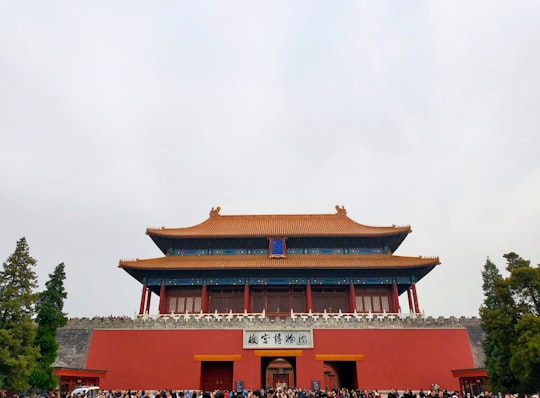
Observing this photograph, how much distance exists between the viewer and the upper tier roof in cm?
3041

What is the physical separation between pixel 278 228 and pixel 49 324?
53.6 feet

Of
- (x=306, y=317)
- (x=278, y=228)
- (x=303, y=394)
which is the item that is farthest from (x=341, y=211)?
(x=303, y=394)

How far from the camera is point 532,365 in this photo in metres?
14.1

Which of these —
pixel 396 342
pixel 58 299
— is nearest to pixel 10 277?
pixel 58 299

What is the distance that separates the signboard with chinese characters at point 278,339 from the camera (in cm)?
2372

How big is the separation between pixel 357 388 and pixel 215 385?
7.87m

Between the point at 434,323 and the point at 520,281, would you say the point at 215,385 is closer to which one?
the point at 434,323

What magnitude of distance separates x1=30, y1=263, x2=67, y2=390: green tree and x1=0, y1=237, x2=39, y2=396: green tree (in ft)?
4.19

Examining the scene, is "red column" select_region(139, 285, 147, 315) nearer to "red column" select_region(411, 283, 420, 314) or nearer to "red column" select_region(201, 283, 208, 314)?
"red column" select_region(201, 283, 208, 314)

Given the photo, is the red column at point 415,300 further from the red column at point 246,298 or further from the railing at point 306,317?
the red column at point 246,298

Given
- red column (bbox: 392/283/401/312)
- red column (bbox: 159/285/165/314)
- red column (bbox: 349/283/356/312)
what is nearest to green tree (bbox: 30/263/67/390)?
red column (bbox: 159/285/165/314)

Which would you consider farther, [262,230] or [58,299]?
[262,230]

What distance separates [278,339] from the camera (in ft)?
78.1

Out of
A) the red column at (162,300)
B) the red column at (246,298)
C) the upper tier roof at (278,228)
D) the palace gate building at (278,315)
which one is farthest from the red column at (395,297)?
the red column at (162,300)
